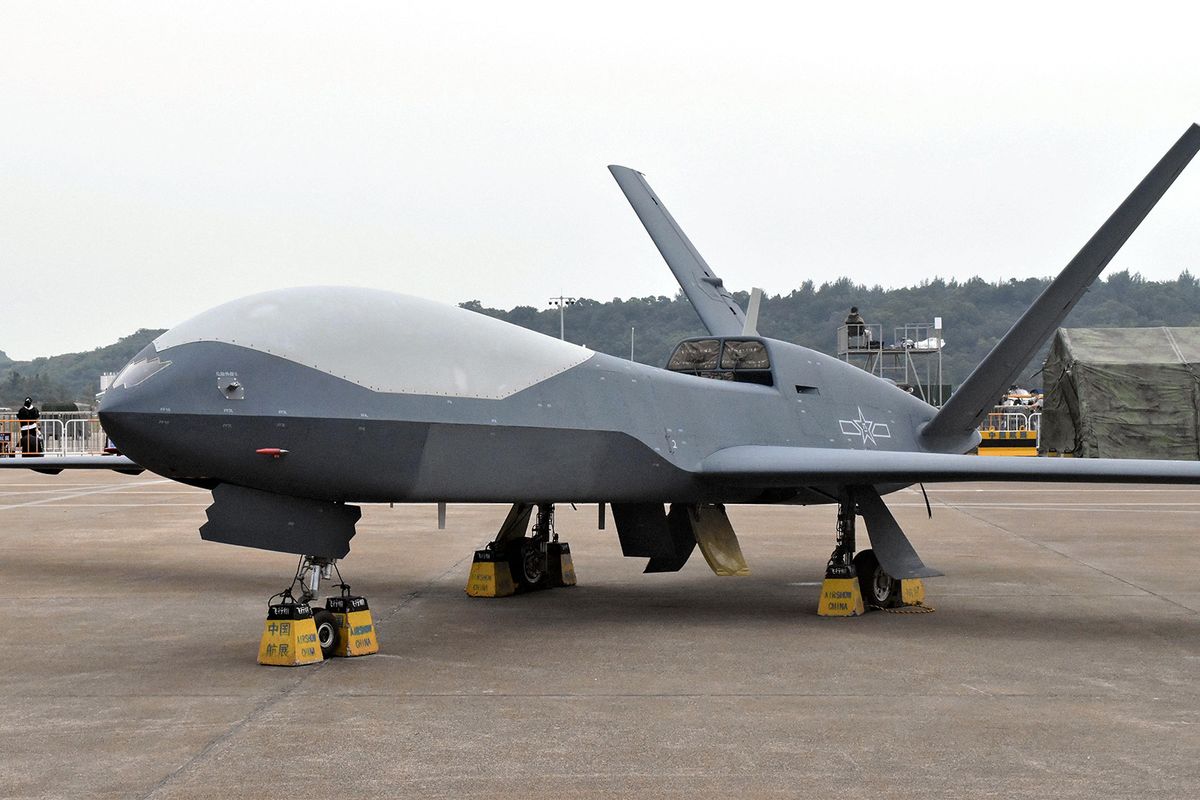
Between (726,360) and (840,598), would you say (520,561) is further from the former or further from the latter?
(840,598)

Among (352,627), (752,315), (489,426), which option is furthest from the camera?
(752,315)

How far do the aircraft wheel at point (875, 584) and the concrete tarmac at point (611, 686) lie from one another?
19.7 inches

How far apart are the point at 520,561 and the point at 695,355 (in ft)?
9.96

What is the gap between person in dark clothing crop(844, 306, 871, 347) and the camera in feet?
177

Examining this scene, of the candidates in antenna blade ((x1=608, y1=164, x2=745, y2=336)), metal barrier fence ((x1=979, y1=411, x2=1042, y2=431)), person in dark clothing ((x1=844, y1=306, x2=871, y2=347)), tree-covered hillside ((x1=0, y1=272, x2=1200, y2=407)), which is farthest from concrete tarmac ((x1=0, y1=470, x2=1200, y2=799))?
tree-covered hillside ((x1=0, y1=272, x2=1200, y2=407))

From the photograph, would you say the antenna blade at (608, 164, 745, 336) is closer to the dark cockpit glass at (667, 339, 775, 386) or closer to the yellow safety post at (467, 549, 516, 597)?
the dark cockpit glass at (667, 339, 775, 386)

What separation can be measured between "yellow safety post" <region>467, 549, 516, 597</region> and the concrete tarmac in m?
0.29

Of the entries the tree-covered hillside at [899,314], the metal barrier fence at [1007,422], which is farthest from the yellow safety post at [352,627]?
the tree-covered hillside at [899,314]

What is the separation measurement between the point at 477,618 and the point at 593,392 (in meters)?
2.51

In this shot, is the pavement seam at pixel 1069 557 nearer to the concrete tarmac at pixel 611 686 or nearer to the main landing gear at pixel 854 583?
the concrete tarmac at pixel 611 686

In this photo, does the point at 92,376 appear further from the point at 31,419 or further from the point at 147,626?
the point at 147,626

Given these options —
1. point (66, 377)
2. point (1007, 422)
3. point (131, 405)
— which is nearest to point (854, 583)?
point (131, 405)

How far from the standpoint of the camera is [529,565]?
544 inches

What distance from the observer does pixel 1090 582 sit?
14.5 meters
